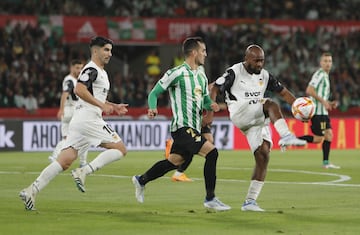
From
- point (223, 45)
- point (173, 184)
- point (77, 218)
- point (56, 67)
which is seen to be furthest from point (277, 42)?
point (77, 218)

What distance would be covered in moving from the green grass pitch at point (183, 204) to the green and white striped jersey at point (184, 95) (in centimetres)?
112

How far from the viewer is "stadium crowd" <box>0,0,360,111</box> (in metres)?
32.0

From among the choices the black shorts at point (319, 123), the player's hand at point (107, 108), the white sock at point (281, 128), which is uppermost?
the player's hand at point (107, 108)

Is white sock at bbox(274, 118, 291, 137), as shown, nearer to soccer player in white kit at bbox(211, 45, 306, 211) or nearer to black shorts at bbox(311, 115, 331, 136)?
soccer player in white kit at bbox(211, 45, 306, 211)

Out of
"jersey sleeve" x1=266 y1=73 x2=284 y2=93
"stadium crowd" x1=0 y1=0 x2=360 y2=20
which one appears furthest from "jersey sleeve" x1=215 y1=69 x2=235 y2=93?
"stadium crowd" x1=0 y1=0 x2=360 y2=20

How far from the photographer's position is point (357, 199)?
536 inches

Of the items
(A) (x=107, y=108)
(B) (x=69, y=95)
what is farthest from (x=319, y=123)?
(A) (x=107, y=108)

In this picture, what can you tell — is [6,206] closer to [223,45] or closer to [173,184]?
[173,184]

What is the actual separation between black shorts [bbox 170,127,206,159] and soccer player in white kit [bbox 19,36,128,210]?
0.77m

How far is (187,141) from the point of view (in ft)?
39.2

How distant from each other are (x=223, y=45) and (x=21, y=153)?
1264cm

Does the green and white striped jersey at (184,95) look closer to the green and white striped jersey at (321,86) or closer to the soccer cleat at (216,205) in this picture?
the soccer cleat at (216,205)

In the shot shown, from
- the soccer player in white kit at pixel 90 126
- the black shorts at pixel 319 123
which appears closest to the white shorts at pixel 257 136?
the soccer player in white kit at pixel 90 126

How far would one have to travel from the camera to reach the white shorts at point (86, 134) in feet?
40.0
